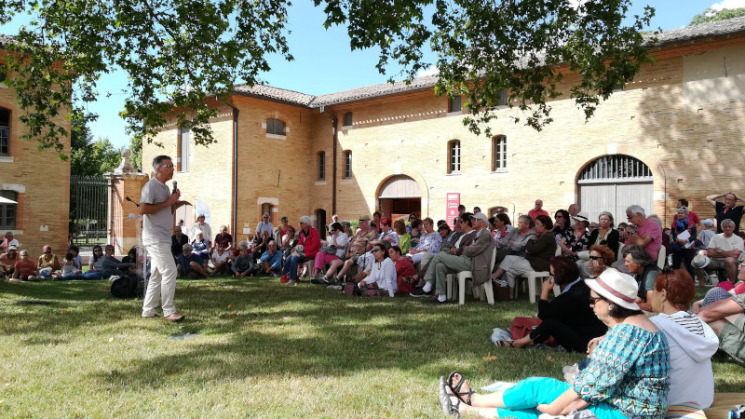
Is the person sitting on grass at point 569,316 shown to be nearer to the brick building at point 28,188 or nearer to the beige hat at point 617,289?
the beige hat at point 617,289

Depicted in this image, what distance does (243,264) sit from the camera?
15344 millimetres

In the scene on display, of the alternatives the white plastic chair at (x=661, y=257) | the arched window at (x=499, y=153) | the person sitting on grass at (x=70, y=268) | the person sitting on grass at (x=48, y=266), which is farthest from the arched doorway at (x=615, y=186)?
the person sitting on grass at (x=48, y=266)

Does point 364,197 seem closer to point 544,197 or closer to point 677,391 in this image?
point 544,197

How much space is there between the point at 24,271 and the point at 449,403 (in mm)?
13708

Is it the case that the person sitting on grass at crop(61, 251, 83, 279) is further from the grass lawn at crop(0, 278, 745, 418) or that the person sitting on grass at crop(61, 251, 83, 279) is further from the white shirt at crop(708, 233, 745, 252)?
the white shirt at crop(708, 233, 745, 252)

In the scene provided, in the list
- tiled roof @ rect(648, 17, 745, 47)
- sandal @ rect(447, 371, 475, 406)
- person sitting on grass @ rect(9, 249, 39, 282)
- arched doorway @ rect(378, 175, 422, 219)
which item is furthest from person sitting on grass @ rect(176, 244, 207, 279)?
tiled roof @ rect(648, 17, 745, 47)

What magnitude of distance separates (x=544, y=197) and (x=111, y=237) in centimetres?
1956

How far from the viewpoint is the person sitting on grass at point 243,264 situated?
15.1 metres

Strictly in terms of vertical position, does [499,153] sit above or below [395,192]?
above

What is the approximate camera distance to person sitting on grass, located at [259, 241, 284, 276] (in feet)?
49.7

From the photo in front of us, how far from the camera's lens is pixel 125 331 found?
6.71 metres

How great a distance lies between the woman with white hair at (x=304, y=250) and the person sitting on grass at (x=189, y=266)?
2574 millimetres

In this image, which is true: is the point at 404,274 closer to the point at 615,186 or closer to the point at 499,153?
the point at 615,186

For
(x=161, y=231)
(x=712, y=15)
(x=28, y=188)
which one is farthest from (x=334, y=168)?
(x=712, y=15)
